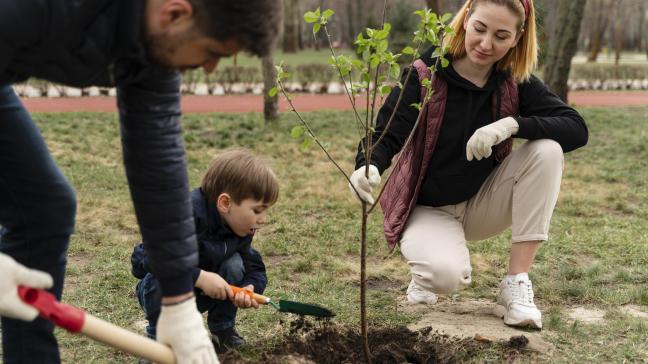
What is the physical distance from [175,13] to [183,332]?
33.4 inches

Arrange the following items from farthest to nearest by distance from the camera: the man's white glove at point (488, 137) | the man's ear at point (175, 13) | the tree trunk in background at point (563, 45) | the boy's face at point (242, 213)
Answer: the tree trunk in background at point (563, 45), the man's white glove at point (488, 137), the boy's face at point (242, 213), the man's ear at point (175, 13)

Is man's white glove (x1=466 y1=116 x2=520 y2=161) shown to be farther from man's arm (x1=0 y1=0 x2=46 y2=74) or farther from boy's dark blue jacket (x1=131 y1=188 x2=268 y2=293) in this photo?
man's arm (x1=0 y1=0 x2=46 y2=74)

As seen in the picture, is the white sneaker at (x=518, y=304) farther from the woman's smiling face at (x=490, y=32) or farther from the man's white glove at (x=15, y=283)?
the man's white glove at (x=15, y=283)

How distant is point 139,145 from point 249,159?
0.81 metres

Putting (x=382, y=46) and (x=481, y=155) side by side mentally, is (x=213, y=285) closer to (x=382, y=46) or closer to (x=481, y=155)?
(x=382, y=46)

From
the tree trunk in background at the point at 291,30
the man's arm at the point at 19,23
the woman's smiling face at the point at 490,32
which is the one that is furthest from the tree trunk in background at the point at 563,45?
the tree trunk in background at the point at 291,30

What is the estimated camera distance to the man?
5.21 ft

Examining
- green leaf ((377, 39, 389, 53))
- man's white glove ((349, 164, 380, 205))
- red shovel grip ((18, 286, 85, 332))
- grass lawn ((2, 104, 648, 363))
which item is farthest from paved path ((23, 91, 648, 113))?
red shovel grip ((18, 286, 85, 332))

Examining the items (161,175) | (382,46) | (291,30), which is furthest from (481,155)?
(291,30)

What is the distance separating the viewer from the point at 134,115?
6.20 feet

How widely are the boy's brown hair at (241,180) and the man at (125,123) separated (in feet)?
2.12

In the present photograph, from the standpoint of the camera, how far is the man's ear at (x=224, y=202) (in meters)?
2.68

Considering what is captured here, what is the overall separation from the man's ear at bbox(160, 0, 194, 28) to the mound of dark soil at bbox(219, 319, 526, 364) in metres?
1.31

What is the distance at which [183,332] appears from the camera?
6.55ft
